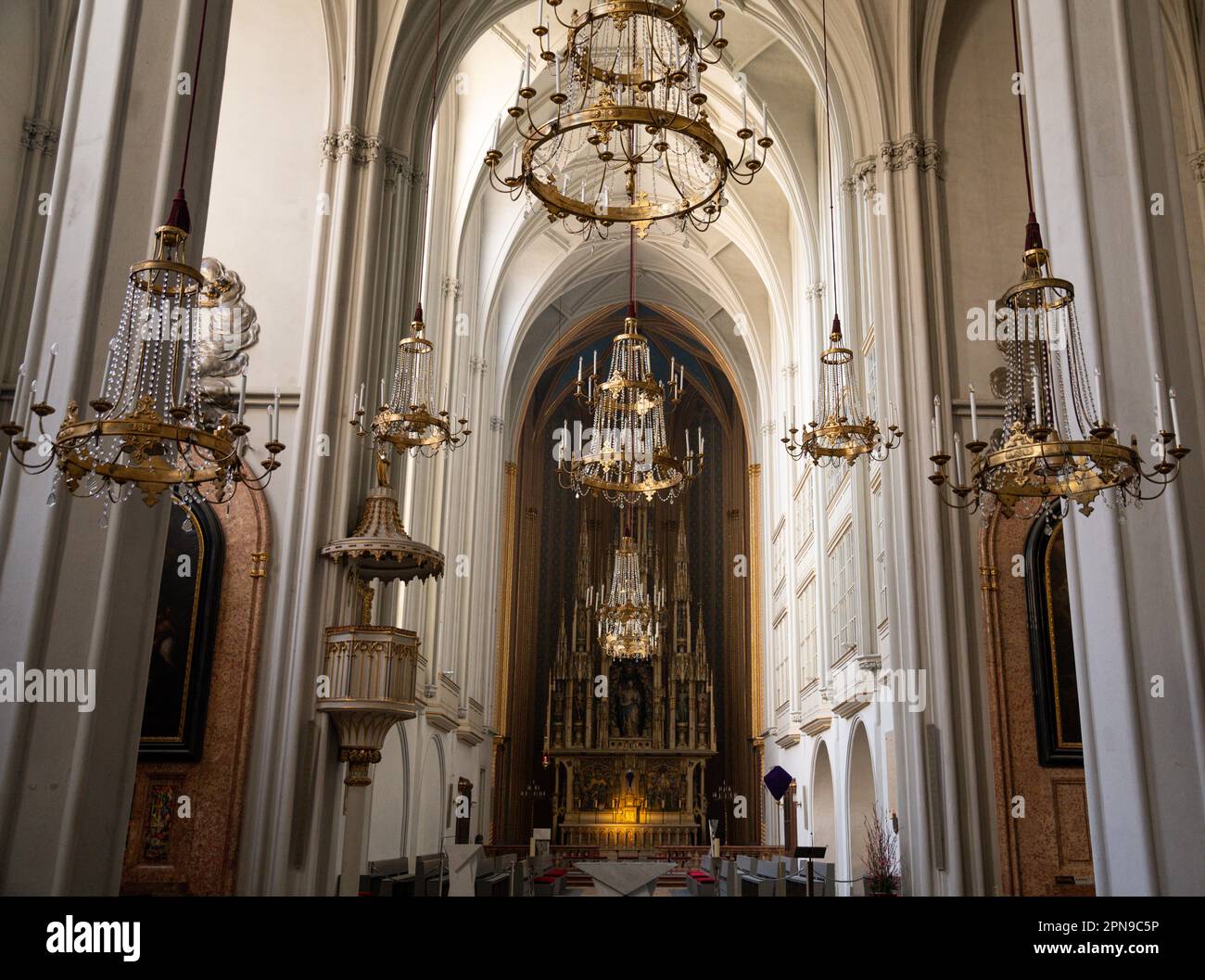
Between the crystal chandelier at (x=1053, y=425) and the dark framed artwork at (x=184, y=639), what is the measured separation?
766cm

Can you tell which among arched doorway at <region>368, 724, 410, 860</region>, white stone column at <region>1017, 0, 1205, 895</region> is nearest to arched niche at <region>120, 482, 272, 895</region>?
arched doorway at <region>368, 724, 410, 860</region>

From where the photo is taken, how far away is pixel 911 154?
12609mm

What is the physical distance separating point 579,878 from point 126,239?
18.1 meters

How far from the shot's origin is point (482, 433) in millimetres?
23438

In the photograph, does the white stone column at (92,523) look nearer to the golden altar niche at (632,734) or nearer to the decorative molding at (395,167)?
the decorative molding at (395,167)

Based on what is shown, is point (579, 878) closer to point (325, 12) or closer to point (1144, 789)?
point (325, 12)

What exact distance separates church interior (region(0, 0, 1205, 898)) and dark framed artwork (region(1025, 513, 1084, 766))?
1.4 inches

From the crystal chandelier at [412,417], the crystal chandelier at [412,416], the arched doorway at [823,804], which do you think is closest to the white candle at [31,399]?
the crystal chandelier at [412,416]

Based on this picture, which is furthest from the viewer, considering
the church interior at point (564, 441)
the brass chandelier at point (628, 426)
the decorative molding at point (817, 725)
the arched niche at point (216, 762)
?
the decorative molding at point (817, 725)

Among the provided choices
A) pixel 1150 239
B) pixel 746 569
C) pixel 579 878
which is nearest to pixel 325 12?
pixel 1150 239

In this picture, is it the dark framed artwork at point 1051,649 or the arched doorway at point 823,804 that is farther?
the arched doorway at point 823,804

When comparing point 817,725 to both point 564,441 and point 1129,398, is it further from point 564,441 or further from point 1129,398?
point 1129,398

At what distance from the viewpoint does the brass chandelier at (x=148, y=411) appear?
222 inches

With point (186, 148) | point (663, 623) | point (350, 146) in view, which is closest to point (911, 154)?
point (350, 146)
